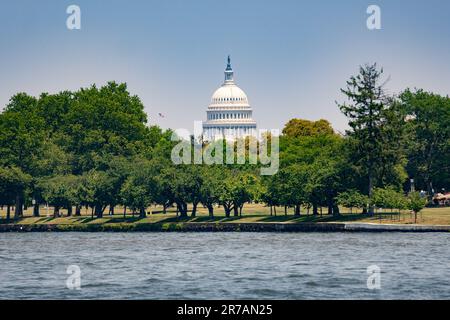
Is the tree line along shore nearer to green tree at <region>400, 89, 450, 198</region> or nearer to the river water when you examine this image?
green tree at <region>400, 89, 450, 198</region>

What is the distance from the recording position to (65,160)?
14325 cm

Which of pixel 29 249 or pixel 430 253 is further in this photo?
pixel 29 249

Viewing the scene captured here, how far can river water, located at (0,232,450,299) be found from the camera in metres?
63.3

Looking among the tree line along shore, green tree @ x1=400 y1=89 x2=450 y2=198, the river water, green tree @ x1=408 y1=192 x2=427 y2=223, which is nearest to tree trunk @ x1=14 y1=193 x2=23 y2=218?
the tree line along shore

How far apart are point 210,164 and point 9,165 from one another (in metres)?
21.2

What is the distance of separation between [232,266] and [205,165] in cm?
5783

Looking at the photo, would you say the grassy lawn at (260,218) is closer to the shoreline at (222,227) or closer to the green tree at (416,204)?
the green tree at (416,204)

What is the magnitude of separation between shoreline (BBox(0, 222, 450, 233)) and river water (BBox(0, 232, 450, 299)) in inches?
133

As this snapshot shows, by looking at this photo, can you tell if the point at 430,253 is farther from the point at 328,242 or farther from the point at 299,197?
the point at 299,197

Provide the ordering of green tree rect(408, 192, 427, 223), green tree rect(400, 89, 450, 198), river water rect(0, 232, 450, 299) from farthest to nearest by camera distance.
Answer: green tree rect(400, 89, 450, 198) < green tree rect(408, 192, 427, 223) < river water rect(0, 232, 450, 299)

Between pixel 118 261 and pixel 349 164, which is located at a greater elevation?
pixel 349 164
